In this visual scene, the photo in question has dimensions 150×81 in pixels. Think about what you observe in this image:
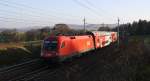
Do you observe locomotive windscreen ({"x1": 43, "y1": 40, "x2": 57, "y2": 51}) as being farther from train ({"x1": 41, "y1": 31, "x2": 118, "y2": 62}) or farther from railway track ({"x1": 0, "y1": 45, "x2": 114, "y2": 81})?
railway track ({"x1": 0, "y1": 45, "x2": 114, "y2": 81})

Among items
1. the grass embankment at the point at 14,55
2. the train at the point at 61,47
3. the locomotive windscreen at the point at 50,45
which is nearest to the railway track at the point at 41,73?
the train at the point at 61,47

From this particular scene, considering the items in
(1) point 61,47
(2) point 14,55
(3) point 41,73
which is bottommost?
(3) point 41,73

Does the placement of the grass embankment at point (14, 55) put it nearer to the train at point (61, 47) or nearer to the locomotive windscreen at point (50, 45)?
the locomotive windscreen at point (50, 45)

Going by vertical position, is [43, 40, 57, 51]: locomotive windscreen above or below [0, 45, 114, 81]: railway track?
above

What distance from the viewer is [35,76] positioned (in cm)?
2003

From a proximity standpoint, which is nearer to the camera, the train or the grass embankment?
the train

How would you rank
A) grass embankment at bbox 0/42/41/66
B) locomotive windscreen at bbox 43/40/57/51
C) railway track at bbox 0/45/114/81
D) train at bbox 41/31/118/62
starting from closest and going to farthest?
1. railway track at bbox 0/45/114/81
2. train at bbox 41/31/118/62
3. locomotive windscreen at bbox 43/40/57/51
4. grass embankment at bbox 0/42/41/66

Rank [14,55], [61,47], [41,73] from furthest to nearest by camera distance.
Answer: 1. [14,55]
2. [61,47]
3. [41,73]

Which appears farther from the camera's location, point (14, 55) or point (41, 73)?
point (14, 55)

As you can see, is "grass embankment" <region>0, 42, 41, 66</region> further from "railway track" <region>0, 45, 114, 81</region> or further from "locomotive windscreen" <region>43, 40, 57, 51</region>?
"locomotive windscreen" <region>43, 40, 57, 51</region>

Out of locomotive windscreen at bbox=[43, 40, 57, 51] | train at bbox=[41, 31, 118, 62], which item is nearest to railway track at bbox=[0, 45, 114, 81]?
train at bbox=[41, 31, 118, 62]

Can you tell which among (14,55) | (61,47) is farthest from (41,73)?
(14,55)

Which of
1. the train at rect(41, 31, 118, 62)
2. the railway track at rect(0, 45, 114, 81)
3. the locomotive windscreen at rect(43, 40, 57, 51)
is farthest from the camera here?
the locomotive windscreen at rect(43, 40, 57, 51)

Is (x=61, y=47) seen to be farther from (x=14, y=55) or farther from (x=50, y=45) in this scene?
(x=14, y=55)
